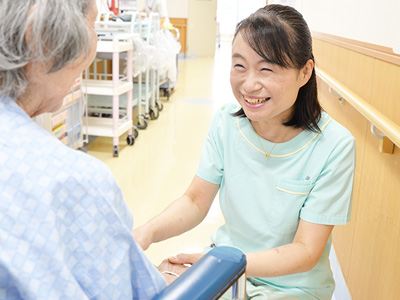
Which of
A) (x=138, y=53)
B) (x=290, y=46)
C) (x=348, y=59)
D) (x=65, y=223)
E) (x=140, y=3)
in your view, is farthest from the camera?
(x=140, y=3)

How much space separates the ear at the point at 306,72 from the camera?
1193 mm

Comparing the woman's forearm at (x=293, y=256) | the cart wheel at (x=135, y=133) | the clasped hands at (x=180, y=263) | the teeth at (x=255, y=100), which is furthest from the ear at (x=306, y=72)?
the cart wheel at (x=135, y=133)

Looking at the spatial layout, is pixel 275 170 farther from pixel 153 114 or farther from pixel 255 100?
pixel 153 114

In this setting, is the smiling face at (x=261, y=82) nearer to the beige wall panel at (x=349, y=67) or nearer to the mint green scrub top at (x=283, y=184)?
the mint green scrub top at (x=283, y=184)

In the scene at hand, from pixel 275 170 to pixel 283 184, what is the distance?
0.05m

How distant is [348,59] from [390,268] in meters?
1.01

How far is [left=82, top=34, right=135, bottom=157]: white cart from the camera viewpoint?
377cm

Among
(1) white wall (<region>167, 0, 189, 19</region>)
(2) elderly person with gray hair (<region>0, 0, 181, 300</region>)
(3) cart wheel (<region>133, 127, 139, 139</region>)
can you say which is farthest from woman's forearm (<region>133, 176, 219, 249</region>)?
Result: (1) white wall (<region>167, 0, 189, 19</region>)

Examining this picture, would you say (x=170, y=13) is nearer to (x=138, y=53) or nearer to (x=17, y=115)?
(x=138, y=53)

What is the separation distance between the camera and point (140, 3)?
18.4 ft

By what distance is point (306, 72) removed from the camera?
121 centimetres

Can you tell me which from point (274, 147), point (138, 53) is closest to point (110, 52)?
point (138, 53)

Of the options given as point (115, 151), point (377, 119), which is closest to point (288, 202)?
point (377, 119)

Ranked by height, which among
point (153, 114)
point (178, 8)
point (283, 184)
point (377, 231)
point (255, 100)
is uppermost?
point (178, 8)
